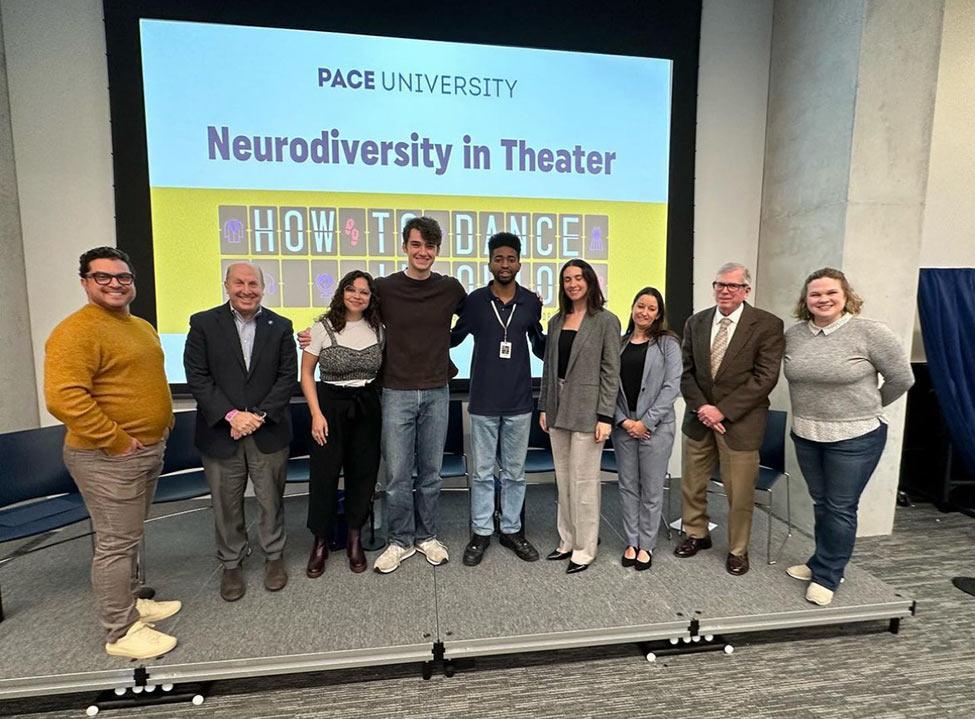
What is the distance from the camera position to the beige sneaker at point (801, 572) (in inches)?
94.8

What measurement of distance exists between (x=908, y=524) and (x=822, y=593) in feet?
5.97

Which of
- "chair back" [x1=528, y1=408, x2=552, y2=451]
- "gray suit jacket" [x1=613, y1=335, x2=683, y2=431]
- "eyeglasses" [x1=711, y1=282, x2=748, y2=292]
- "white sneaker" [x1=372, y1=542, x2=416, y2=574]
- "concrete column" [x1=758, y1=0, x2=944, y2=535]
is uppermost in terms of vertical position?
"concrete column" [x1=758, y1=0, x2=944, y2=535]

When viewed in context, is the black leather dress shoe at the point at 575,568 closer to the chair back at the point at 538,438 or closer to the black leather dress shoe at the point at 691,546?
the black leather dress shoe at the point at 691,546

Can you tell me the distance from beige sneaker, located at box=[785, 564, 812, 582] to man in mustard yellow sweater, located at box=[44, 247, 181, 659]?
2.75 meters

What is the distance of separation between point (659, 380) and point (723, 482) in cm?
65

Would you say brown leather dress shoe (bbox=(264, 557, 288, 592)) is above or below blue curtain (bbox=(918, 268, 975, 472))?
below

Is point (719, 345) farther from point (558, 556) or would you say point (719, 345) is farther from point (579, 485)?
point (558, 556)

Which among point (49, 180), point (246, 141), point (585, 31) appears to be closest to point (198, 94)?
point (246, 141)

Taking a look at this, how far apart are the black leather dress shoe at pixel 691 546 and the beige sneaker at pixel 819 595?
21.2 inches

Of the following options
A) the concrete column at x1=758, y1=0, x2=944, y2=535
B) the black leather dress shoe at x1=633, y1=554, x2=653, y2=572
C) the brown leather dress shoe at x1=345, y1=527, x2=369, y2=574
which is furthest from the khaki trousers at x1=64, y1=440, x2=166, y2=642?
the concrete column at x1=758, y1=0, x2=944, y2=535

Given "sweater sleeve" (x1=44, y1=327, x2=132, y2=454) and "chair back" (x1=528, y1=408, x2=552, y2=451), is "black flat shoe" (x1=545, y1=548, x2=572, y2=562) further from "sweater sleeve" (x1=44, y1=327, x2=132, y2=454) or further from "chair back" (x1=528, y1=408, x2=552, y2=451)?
"sweater sleeve" (x1=44, y1=327, x2=132, y2=454)

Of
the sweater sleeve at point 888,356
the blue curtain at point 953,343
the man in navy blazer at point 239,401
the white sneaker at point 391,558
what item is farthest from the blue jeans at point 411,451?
the blue curtain at point 953,343

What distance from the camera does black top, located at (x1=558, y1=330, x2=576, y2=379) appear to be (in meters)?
2.36

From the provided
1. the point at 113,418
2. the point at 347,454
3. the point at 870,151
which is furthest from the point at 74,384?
the point at 870,151
